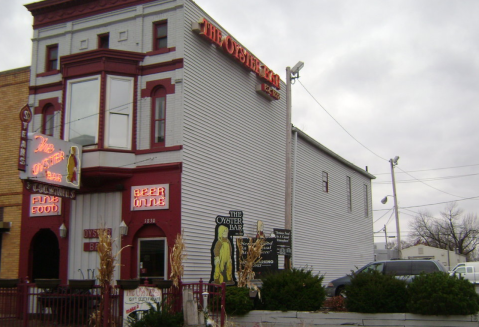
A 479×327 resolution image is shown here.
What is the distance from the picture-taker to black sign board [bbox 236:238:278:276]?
697 inches

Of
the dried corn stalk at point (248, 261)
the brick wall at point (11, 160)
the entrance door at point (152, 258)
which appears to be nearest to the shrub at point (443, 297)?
the dried corn stalk at point (248, 261)

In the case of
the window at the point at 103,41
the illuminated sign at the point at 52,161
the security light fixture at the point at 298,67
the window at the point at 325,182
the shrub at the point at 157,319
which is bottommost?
the shrub at the point at 157,319

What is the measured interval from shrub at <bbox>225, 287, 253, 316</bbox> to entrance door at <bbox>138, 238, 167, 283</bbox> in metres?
3.23

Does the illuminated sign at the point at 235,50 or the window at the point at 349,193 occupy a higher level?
the illuminated sign at the point at 235,50

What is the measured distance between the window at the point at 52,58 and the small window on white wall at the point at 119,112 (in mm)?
3968

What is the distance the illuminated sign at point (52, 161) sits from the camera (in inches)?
658

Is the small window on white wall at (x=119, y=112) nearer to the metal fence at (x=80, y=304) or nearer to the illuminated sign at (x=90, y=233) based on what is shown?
the illuminated sign at (x=90, y=233)

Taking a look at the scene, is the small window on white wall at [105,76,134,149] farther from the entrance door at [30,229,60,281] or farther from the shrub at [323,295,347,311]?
the shrub at [323,295,347,311]

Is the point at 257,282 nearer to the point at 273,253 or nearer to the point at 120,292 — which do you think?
the point at 273,253

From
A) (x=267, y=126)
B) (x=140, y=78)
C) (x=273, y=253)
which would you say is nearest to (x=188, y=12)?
(x=140, y=78)

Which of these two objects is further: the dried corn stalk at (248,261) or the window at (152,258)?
the window at (152,258)

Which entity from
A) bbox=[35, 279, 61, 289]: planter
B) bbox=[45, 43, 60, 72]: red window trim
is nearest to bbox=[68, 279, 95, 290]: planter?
bbox=[35, 279, 61, 289]: planter

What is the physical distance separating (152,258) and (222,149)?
5100 mm

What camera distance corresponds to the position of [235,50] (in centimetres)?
2167
